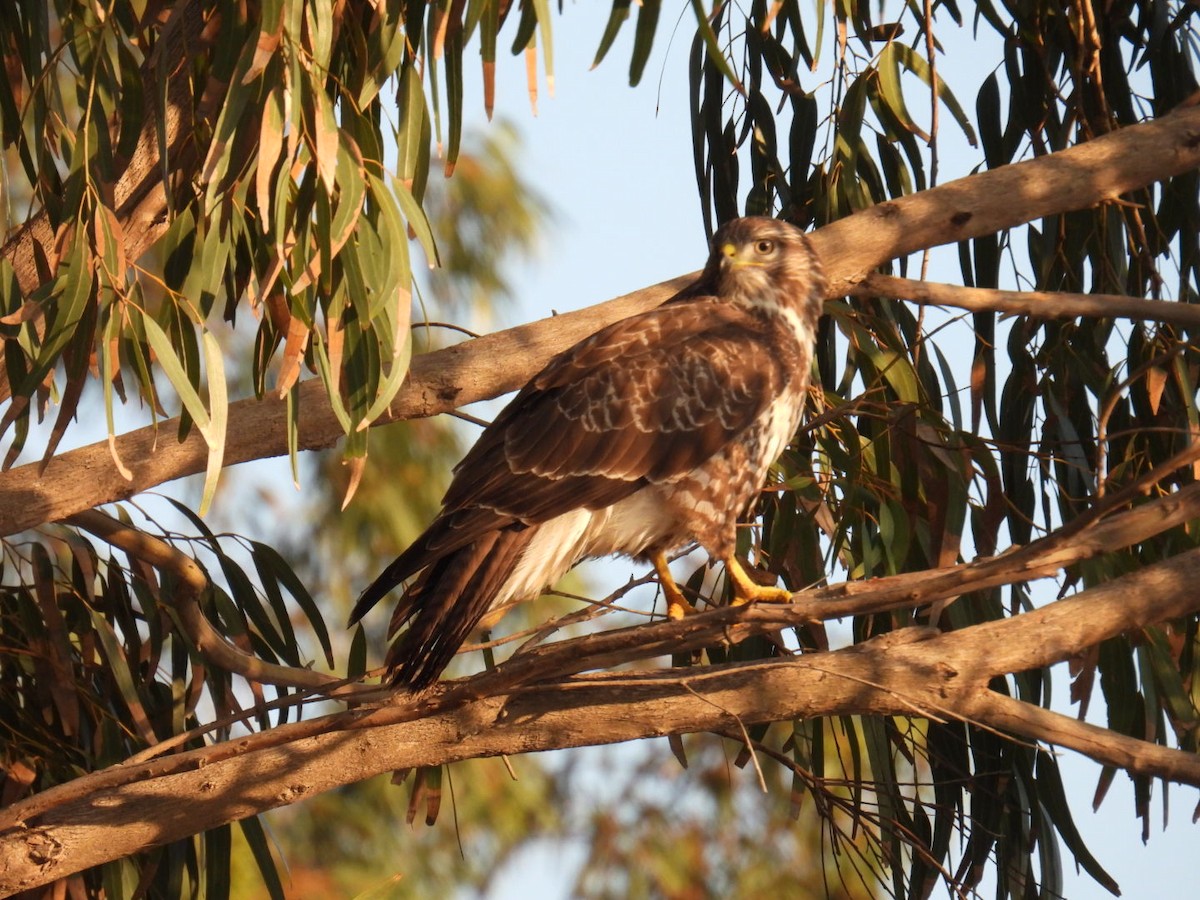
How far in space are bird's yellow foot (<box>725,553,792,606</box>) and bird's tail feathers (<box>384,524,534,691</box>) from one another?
0.46 metres

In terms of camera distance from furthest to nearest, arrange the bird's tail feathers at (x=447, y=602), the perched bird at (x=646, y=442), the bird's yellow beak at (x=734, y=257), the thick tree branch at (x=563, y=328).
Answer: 1. the bird's yellow beak at (x=734, y=257)
2. the perched bird at (x=646, y=442)
3. the thick tree branch at (x=563, y=328)
4. the bird's tail feathers at (x=447, y=602)

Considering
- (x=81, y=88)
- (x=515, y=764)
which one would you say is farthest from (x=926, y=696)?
(x=515, y=764)

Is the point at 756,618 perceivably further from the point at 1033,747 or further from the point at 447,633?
the point at 1033,747

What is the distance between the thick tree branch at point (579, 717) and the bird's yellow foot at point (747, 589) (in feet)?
1.39

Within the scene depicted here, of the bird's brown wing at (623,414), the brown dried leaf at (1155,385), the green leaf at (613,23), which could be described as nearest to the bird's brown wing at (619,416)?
the bird's brown wing at (623,414)

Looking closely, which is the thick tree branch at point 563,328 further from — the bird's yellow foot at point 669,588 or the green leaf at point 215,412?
the bird's yellow foot at point 669,588

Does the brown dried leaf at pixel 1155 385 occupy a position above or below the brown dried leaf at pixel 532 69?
below

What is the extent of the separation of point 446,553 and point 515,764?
512 cm

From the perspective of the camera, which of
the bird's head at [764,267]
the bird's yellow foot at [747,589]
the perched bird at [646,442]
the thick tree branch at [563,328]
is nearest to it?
the thick tree branch at [563,328]

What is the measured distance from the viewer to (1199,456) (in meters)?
2.27

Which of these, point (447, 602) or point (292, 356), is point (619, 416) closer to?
point (447, 602)

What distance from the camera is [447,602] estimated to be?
106 inches

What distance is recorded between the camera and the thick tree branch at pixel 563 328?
2.73 metres

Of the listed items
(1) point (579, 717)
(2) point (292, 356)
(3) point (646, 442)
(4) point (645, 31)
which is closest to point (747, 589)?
(3) point (646, 442)
